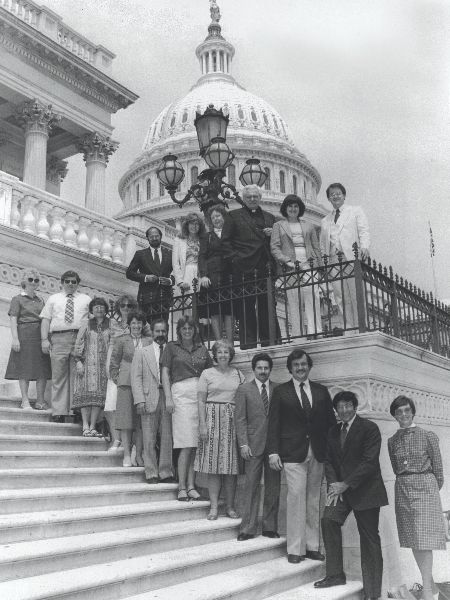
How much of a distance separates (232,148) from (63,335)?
6384cm

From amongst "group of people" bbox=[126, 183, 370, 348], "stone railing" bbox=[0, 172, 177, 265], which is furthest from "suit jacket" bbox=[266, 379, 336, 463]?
"stone railing" bbox=[0, 172, 177, 265]

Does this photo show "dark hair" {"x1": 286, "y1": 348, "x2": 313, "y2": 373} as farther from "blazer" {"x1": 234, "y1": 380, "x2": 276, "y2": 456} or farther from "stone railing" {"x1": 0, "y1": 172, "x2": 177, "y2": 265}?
"stone railing" {"x1": 0, "y1": 172, "x2": 177, "y2": 265}

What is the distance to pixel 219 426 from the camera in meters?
6.66

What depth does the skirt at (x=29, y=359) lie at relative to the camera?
8.16 meters

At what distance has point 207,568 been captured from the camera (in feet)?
17.7

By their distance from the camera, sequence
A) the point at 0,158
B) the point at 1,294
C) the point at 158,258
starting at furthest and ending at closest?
the point at 0,158, the point at 1,294, the point at 158,258

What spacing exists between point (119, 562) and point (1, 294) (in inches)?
264

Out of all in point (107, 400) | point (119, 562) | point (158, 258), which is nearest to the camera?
point (119, 562)

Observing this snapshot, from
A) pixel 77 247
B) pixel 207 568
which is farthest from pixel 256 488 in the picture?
pixel 77 247

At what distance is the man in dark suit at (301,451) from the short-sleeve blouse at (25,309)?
3644 millimetres

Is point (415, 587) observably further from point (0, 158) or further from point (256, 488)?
point (0, 158)

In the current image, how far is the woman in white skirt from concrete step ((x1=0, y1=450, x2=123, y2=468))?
814 millimetres

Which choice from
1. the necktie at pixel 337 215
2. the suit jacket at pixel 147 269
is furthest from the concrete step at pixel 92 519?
the necktie at pixel 337 215

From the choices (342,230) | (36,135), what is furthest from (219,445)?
(36,135)
